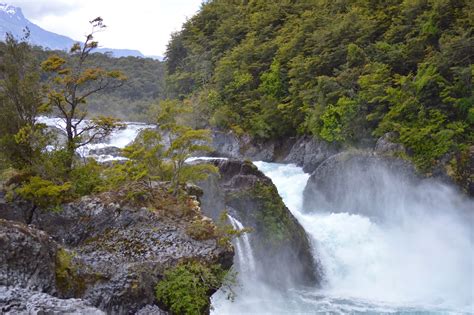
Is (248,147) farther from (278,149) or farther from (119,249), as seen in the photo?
(119,249)

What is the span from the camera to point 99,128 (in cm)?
1315

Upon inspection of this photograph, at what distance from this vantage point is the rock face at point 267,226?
15242mm

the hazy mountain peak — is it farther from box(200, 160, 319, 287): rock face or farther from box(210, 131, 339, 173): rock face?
box(200, 160, 319, 287): rock face

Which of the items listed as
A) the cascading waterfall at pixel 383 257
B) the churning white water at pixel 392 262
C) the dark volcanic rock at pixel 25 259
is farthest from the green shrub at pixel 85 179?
the churning white water at pixel 392 262

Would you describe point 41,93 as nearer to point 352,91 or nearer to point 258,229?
point 258,229

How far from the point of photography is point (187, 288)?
823 centimetres

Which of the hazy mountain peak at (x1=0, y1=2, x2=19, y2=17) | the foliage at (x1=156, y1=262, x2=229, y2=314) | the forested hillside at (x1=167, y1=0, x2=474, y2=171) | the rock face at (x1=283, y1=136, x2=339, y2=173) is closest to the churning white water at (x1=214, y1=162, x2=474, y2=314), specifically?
the forested hillside at (x1=167, y1=0, x2=474, y2=171)

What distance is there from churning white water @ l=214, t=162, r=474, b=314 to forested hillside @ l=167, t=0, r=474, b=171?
7.47 feet

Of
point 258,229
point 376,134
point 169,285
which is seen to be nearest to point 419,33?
point 376,134

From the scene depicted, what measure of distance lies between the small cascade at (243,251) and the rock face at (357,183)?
7227 mm

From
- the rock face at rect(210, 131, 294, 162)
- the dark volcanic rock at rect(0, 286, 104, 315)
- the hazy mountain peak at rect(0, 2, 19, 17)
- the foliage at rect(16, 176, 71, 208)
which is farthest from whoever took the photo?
the hazy mountain peak at rect(0, 2, 19, 17)

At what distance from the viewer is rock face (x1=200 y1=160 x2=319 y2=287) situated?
15242 mm

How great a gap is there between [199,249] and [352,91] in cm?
1751

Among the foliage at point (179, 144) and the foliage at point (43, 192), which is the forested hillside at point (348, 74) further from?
the foliage at point (43, 192)
